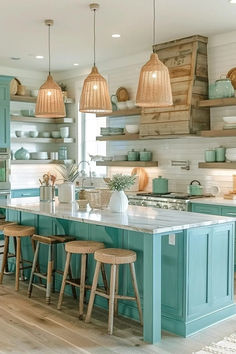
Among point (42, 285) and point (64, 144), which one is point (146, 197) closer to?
point (42, 285)

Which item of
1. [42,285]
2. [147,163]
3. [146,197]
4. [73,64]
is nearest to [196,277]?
[42,285]

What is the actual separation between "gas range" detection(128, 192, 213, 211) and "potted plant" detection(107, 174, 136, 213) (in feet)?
5.29

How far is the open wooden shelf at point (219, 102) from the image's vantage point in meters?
5.93

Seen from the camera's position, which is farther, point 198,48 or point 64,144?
point 64,144

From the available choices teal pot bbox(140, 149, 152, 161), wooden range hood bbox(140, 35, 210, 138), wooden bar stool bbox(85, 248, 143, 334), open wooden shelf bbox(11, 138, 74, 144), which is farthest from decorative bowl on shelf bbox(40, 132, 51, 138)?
wooden bar stool bbox(85, 248, 143, 334)

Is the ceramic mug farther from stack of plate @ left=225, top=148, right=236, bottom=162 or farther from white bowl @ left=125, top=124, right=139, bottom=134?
stack of plate @ left=225, top=148, right=236, bottom=162

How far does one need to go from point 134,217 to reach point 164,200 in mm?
2208

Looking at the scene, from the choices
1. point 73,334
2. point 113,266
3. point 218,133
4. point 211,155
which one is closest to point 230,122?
point 218,133

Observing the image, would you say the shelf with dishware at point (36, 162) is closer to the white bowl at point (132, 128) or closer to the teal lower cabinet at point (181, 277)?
the white bowl at point (132, 128)

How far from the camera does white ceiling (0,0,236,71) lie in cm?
509

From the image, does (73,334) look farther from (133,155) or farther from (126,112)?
(126,112)

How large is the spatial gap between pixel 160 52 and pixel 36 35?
5.96 ft

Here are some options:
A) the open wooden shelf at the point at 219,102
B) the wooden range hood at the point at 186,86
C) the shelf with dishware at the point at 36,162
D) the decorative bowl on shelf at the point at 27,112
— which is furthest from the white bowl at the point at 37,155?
the open wooden shelf at the point at 219,102

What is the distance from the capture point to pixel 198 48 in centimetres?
636
